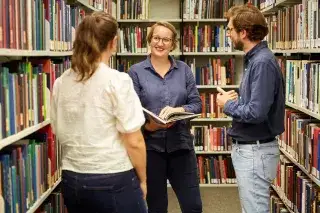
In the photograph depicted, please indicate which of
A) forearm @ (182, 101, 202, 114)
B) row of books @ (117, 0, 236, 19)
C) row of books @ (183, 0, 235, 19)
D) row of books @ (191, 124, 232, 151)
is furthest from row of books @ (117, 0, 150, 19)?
forearm @ (182, 101, 202, 114)

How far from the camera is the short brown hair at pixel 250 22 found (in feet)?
7.63

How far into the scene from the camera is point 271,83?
2.21m

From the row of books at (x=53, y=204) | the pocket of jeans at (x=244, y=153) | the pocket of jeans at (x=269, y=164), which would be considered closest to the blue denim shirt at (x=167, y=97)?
the pocket of jeans at (x=244, y=153)

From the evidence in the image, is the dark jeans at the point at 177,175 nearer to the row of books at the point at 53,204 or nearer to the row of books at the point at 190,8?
the row of books at the point at 53,204

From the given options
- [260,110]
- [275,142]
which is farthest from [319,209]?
[260,110]

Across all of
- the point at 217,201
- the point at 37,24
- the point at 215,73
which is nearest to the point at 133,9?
the point at 215,73

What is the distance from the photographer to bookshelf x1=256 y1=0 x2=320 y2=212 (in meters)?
2.58

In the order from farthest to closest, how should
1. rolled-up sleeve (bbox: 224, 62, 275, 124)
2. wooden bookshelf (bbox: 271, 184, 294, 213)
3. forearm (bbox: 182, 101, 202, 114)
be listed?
wooden bookshelf (bbox: 271, 184, 294, 213) → forearm (bbox: 182, 101, 202, 114) → rolled-up sleeve (bbox: 224, 62, 275, 124)

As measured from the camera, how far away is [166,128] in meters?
2.62

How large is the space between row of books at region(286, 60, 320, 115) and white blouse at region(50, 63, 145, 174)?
4.13 ft

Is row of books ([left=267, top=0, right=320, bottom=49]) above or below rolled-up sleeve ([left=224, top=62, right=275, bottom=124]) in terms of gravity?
above

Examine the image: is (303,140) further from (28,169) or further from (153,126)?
(28,169)

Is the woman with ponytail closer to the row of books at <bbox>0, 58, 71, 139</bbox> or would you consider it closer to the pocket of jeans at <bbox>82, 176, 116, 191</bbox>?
the pocket of jeans at <bbox>82, 176, 116, 191</bbox>

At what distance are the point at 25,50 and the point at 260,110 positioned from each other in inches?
44.3
